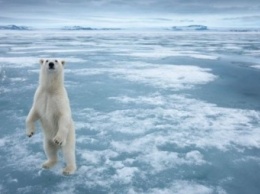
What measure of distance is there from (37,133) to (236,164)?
11.5 ft

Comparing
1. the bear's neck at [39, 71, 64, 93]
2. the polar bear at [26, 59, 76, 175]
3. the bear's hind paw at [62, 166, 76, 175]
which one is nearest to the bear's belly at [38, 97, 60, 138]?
the polar bear at [26, 59, 76, 175]

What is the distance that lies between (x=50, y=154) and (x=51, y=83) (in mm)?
1061

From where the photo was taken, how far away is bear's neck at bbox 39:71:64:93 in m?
3.69

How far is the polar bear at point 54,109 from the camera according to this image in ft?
11.9

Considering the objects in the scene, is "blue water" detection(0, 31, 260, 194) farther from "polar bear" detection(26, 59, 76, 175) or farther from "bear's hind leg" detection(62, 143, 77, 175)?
"polar bear" detection(26, 59, 76, 175)

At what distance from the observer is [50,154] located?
4.19 metres

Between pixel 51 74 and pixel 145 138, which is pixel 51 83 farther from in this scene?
pixel 145 138

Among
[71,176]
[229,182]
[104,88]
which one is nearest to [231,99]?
[104,88]

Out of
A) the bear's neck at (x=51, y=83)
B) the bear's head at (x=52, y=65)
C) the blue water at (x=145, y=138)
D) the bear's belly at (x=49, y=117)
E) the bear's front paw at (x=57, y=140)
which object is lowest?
the blue water at (x=145, y=138)

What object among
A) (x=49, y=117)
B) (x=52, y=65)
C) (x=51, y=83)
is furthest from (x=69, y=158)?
(x=52, y=65)

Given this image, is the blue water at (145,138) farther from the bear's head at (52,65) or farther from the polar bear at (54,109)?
the bear's head at (52,65)

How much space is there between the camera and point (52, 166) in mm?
4270

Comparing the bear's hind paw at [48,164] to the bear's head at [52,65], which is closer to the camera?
the bear's head at [52,65]

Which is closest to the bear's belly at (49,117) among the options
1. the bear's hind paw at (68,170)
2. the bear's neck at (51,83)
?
the bear's neck at (51,83)
